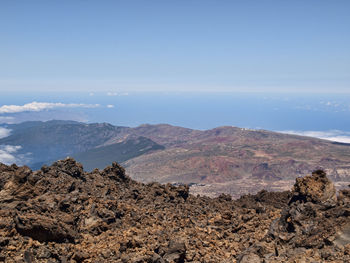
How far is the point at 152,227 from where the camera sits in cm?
1144

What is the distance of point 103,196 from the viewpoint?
14.2 metres

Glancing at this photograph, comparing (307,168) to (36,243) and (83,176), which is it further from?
(36,243)

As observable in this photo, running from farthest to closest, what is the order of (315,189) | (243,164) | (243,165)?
(243,164)
(243,165)
(315,189)

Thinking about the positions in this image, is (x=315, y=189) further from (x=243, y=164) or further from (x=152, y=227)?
(x=243, y=164)

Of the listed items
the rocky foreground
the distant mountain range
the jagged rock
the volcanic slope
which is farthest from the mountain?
the jagged rock

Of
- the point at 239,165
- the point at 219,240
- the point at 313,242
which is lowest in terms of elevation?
the point at 239,165

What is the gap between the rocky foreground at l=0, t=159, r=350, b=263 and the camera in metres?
8.38

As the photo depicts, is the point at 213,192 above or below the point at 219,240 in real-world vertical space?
below

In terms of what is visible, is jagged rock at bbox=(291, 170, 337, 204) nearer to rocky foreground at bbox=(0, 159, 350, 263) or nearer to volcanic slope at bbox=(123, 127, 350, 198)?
rocky foreground at bbox=(0, 159, 350, 263)

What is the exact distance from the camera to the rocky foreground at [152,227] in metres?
8.38

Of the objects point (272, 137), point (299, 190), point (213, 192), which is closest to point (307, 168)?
point (213, 192)

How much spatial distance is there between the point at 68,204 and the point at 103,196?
282cm

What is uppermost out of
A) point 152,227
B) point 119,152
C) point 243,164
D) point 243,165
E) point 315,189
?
point 315,189

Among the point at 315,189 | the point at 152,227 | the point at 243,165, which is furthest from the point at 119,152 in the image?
the point at 315,189
